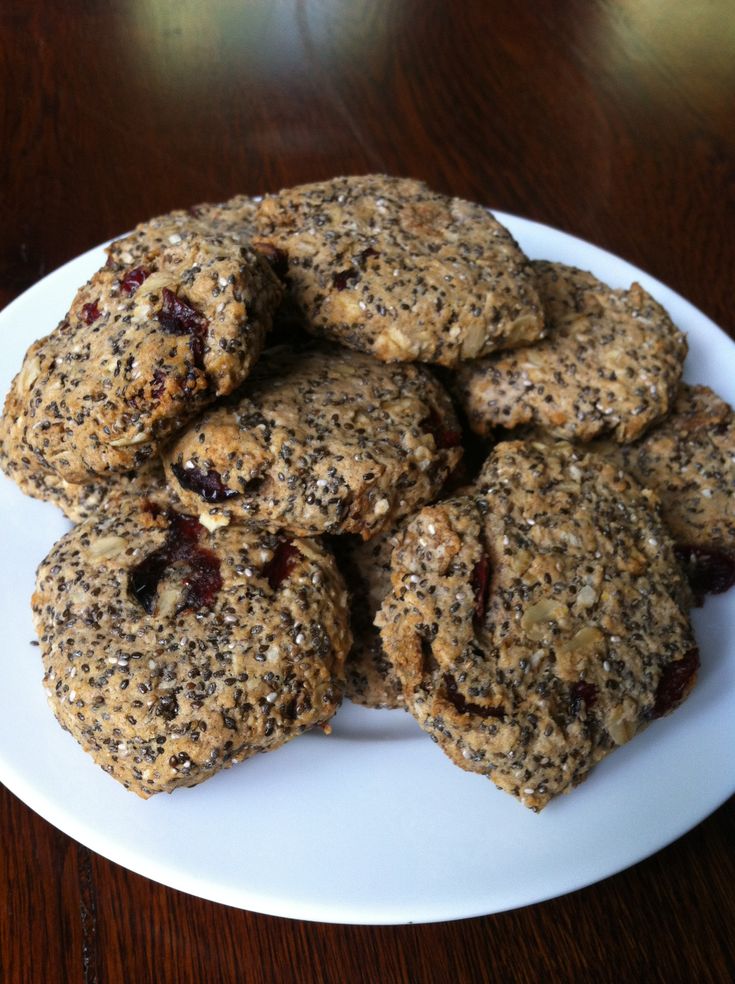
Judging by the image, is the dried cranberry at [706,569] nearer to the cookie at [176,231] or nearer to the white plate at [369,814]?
the white plate at [369,814]

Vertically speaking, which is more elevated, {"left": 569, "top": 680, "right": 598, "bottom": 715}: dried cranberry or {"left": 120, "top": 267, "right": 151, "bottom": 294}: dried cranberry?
{"left": 120, "top": 267, "right": 151, "bottom": 294}: dried cranberry

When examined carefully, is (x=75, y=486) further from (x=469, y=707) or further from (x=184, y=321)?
(x=469, y=707)

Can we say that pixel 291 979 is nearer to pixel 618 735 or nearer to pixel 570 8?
pixel 618 735

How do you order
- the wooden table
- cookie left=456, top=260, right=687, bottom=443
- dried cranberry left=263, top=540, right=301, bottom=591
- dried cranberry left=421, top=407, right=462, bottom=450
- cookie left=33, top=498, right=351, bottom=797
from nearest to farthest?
cookie left=33, top=498, right=351, bottom=797, dried cranberry left=263, top=540, right=301, bottom=591, dried cranberry left=421, top=407, right=462, bottom=450, cookie left=456, top=260, right=687, bottom=443, the wooden table

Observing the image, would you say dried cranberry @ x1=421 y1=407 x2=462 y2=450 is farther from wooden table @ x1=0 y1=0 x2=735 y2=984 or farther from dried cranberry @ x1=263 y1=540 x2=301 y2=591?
wooden table @ x1=0 y1=0 x2=735 y2=984

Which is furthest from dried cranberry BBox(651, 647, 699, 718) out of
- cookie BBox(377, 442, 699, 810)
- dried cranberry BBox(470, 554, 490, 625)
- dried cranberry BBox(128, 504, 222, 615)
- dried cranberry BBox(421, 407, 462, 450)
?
dried cranberry BBox(128, 504, 222, 615)

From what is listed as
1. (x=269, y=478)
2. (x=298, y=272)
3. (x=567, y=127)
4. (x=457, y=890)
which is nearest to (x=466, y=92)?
(x=567, y=127)

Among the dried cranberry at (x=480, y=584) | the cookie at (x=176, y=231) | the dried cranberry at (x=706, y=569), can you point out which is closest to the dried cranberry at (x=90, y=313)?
Result: the cookie at (x=176, y=231)
